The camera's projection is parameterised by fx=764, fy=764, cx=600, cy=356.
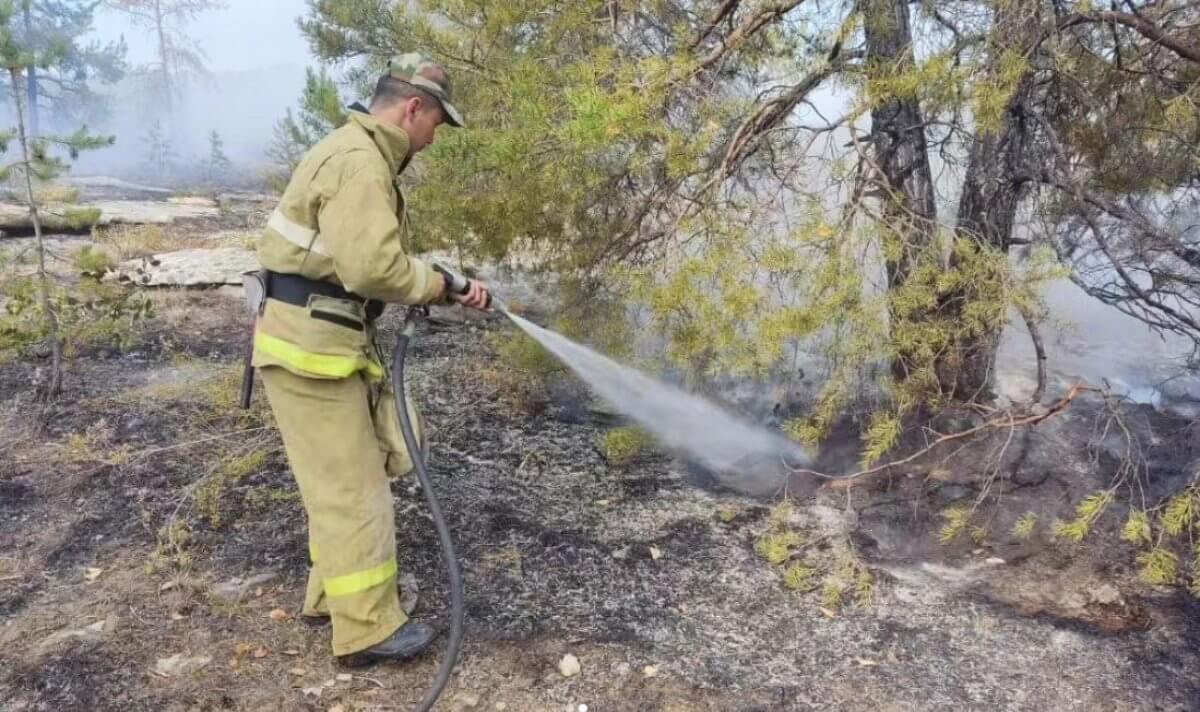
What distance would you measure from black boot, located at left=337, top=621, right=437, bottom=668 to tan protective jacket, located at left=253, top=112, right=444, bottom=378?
97 cm

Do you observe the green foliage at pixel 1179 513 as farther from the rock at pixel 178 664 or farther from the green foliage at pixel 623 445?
the rock at pixel 178 664

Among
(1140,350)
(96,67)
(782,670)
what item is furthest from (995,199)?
(96,67)

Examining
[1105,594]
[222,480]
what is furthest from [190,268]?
[1105,594]

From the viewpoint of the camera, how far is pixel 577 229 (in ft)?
14.2

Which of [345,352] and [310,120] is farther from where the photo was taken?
[310,120]

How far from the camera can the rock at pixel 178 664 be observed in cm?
269

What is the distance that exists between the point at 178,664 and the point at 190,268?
6.83 m

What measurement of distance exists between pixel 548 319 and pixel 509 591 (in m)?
2.04

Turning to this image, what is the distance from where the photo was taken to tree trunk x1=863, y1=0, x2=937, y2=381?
300cm

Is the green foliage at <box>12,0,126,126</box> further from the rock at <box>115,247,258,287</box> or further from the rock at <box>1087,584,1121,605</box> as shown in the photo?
the rock at <box>1087,584,1121,605</box>

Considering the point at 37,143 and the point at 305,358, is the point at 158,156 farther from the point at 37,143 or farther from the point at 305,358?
the point at 305,358

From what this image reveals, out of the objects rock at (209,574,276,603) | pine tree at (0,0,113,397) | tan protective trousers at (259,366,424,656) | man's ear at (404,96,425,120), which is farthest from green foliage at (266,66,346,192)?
rock at (209,574,276,603)

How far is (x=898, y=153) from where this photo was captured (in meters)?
4.20

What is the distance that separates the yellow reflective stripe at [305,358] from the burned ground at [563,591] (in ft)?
3.52
